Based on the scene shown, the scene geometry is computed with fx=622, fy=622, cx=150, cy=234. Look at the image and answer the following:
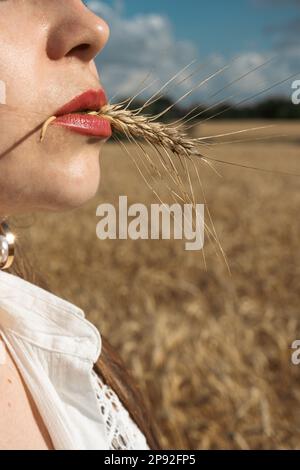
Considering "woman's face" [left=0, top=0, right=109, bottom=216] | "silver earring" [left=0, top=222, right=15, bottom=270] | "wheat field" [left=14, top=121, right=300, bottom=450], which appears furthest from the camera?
"wheat field" [left=14, top=121, right=300, bottom=450]

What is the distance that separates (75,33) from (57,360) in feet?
1.62

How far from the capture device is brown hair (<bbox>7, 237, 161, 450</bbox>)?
1165 millimetres

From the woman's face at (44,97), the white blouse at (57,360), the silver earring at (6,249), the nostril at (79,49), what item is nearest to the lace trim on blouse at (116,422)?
the white blouse at (57,360)

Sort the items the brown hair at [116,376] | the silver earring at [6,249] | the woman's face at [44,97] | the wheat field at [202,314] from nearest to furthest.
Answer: the woman's face at [44,97] → the silver earring at [6,249] → the brown hair at [116,376] → the wheat field at [202,314]

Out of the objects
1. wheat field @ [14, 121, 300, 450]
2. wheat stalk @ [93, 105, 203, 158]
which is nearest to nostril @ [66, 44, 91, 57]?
wheat stalk @ [93, 105, 203, 158]

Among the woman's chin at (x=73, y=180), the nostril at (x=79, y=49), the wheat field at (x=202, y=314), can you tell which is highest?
the nostril at (x=79, y=49)

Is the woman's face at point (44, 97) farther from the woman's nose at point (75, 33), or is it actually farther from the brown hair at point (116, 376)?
the brown hair at point (116, 376)

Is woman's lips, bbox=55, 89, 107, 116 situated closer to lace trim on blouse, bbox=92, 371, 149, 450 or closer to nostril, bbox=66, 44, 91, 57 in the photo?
nostril, bbox=66, 44, 91, 57

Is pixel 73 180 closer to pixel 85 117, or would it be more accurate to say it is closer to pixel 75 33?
pixel 85 117

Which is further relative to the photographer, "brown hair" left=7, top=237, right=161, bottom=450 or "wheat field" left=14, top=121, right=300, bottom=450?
"wheat field" left=14, top=121, right=300, bottom=450

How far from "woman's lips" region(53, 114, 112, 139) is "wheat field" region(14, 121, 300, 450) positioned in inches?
6.4

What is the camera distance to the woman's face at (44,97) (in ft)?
2.63

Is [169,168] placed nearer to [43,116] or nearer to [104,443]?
[43,116]

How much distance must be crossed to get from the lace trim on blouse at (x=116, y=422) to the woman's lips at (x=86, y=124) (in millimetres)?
431
